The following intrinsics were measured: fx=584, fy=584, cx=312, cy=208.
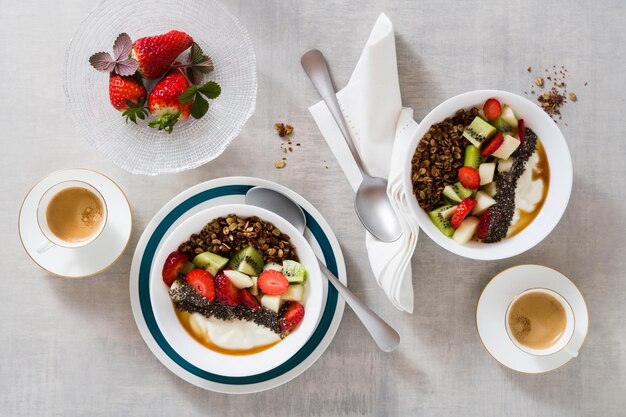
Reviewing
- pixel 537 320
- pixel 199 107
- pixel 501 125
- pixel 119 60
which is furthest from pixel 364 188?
pixel 119 60

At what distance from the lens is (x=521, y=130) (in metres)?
1.48

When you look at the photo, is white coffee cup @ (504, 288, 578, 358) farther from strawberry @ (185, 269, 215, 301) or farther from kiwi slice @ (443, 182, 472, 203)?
strawberry @ (185, 269, 215, 301)

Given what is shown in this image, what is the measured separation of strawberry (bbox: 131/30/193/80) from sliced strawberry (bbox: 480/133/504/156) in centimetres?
83

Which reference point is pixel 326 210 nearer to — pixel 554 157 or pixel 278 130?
pixel 278 130

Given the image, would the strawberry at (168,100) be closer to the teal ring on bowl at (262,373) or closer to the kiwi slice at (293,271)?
the teal ring on bowl at (262,373)

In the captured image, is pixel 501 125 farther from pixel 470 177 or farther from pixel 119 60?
pixel 119 60

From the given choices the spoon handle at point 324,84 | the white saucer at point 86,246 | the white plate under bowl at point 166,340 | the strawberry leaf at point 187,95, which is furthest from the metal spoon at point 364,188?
the white saucer at point 86,246

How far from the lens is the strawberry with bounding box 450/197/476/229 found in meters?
1.44

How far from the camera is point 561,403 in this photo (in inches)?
66.4

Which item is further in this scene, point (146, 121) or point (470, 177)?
point (146, 121)

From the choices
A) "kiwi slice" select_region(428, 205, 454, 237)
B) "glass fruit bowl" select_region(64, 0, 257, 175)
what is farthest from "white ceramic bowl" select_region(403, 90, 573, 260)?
"glass fruit bowl" select_region(64, 0, 257, 175)

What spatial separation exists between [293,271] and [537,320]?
2.32ft

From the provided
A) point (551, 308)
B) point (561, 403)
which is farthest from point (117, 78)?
point (561, 403)

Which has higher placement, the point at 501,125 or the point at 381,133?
the point at 501,125
